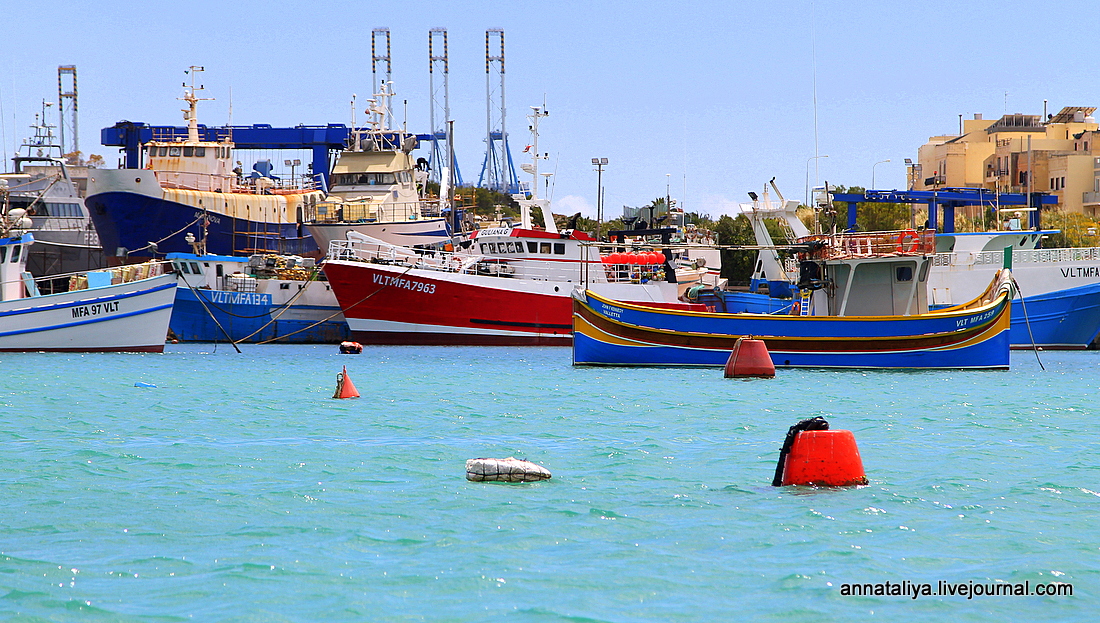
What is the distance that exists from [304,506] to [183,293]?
36332 mm

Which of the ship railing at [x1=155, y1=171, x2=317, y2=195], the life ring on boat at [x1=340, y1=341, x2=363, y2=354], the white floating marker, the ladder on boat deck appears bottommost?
the life ring on boat at [x1=340, y1=341, x2=363, y2=354]

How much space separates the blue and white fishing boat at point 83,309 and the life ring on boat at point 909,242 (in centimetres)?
2062

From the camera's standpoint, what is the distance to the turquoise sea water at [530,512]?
25.0 ft

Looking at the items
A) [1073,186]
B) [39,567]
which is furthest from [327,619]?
[1073,186]

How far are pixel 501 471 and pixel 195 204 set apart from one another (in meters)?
49.2

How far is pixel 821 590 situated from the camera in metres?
7.85

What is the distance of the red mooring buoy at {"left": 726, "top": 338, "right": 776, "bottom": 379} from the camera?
25875 millimetres

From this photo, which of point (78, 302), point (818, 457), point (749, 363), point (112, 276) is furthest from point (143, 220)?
point (818, 457)

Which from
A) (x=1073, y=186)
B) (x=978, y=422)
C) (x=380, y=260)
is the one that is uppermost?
(x=1073, y=186)

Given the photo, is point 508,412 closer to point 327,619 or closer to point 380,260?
point 327,619

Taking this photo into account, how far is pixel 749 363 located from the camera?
84.9 ft

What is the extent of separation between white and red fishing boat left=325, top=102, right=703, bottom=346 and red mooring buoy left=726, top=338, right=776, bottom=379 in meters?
15.9

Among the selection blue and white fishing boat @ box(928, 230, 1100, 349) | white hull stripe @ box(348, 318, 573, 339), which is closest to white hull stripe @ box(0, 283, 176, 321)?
white hull stripe @ box(348, 318, 573, 339)

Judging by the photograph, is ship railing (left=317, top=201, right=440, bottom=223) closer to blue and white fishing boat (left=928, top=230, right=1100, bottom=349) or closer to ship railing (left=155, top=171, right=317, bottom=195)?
ship railing (left=155, top=171, right=317, bottom=195)
